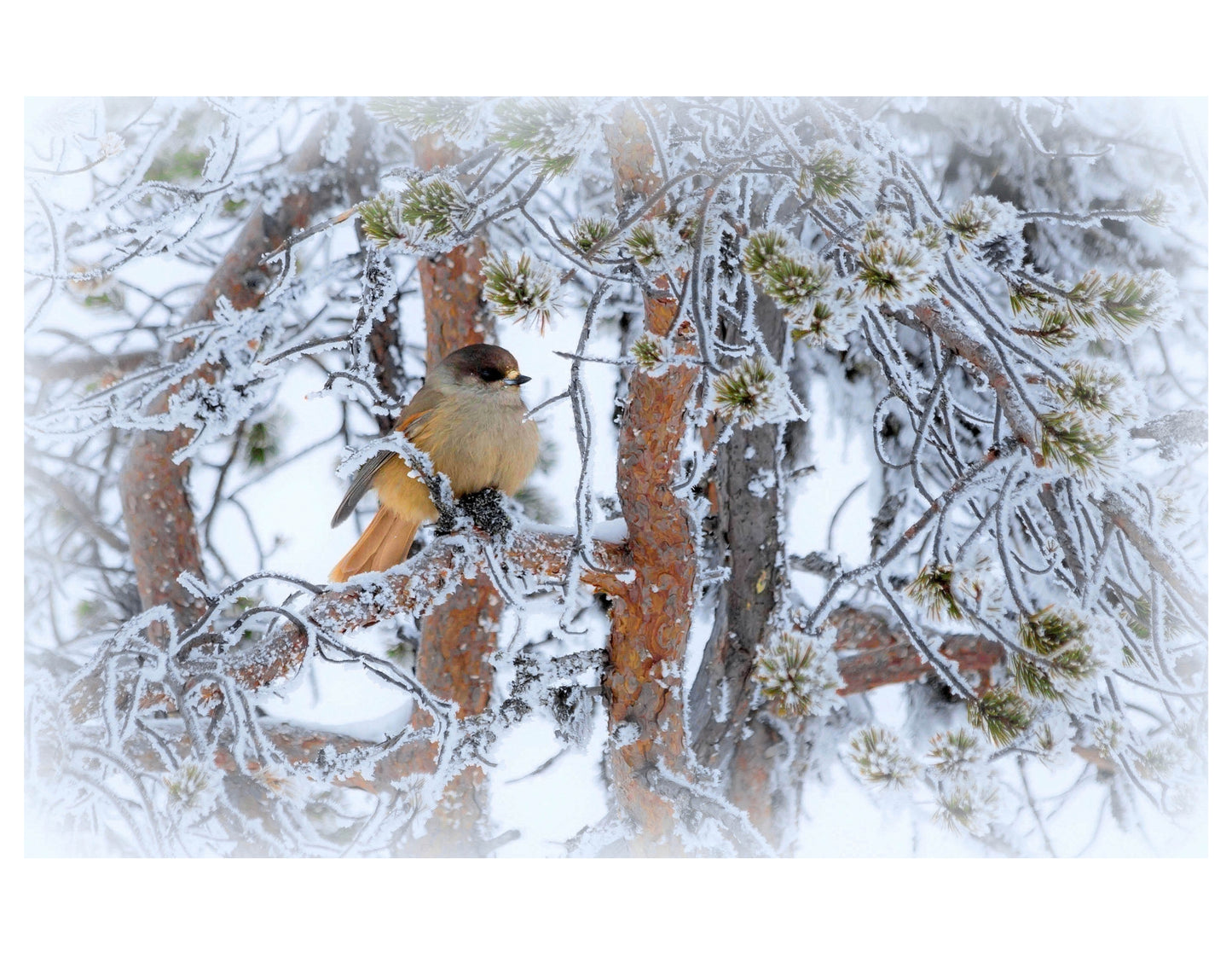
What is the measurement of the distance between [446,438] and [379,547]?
229 millimetres

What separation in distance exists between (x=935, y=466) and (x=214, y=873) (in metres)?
1.50

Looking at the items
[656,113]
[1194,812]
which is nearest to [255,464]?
[656,113]

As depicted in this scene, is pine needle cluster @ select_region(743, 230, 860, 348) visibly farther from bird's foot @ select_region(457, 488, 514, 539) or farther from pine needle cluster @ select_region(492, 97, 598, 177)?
bird's foot @ select_region(457, 488, 514, 539)

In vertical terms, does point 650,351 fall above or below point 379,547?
above

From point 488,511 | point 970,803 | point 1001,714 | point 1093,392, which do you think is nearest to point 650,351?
point 488,511

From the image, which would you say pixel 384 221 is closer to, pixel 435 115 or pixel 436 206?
pixel 436 206

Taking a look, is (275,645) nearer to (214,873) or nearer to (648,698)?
(214,873)

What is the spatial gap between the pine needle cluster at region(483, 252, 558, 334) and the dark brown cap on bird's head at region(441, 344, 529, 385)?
0.74 feet

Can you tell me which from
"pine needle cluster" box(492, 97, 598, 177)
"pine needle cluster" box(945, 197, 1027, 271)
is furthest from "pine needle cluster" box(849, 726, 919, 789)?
"pine needle cluster" box(492, 97, 598, 177)

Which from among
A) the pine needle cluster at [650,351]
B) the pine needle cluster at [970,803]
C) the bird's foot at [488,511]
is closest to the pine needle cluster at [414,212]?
the pine needle cluster at [650,351]

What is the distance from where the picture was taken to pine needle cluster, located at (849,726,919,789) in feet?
6.12

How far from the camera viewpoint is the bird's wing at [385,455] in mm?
1942

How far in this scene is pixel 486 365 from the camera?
197cm

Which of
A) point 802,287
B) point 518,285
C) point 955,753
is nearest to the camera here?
point 802,287
